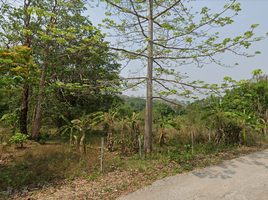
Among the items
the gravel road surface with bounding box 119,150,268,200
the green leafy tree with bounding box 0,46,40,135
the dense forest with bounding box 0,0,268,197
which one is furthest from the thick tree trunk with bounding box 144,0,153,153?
the green leafy tree with bounding box 0,46,40,135

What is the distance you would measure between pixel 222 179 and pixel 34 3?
41.2 feet

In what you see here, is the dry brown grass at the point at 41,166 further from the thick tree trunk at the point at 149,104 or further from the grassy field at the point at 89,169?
the thick tree trunk at the point at 149,104

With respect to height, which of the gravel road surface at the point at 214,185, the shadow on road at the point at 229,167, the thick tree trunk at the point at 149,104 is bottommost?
the gravel road surface at the point at 214,185

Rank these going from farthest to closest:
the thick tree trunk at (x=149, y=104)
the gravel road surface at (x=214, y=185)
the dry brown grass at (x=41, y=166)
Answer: the thick tree trunk at (x=149, y=104), the dry brown grass at (x=41, y=166), the gravel road surface at (x=214, y=185)

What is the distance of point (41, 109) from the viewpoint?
31.8 ft

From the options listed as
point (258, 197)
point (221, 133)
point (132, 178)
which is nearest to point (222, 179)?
point (258, 197)

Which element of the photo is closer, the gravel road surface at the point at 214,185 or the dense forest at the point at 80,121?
the gravel road surface at the point at 214,185

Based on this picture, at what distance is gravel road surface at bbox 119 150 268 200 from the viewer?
3787 mm

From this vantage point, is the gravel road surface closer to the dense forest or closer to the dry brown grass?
the dense forest

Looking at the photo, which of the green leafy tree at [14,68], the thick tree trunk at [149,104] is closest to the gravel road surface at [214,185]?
the thick tree trunk at [149,104]

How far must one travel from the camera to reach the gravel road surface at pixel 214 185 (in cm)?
379

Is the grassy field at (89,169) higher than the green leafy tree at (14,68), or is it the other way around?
the green leafy tree at (14,68)

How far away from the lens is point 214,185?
14.1 feet

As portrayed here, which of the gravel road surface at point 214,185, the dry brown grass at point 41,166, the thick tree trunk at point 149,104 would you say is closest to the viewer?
the gravel road surface at point 214,185
